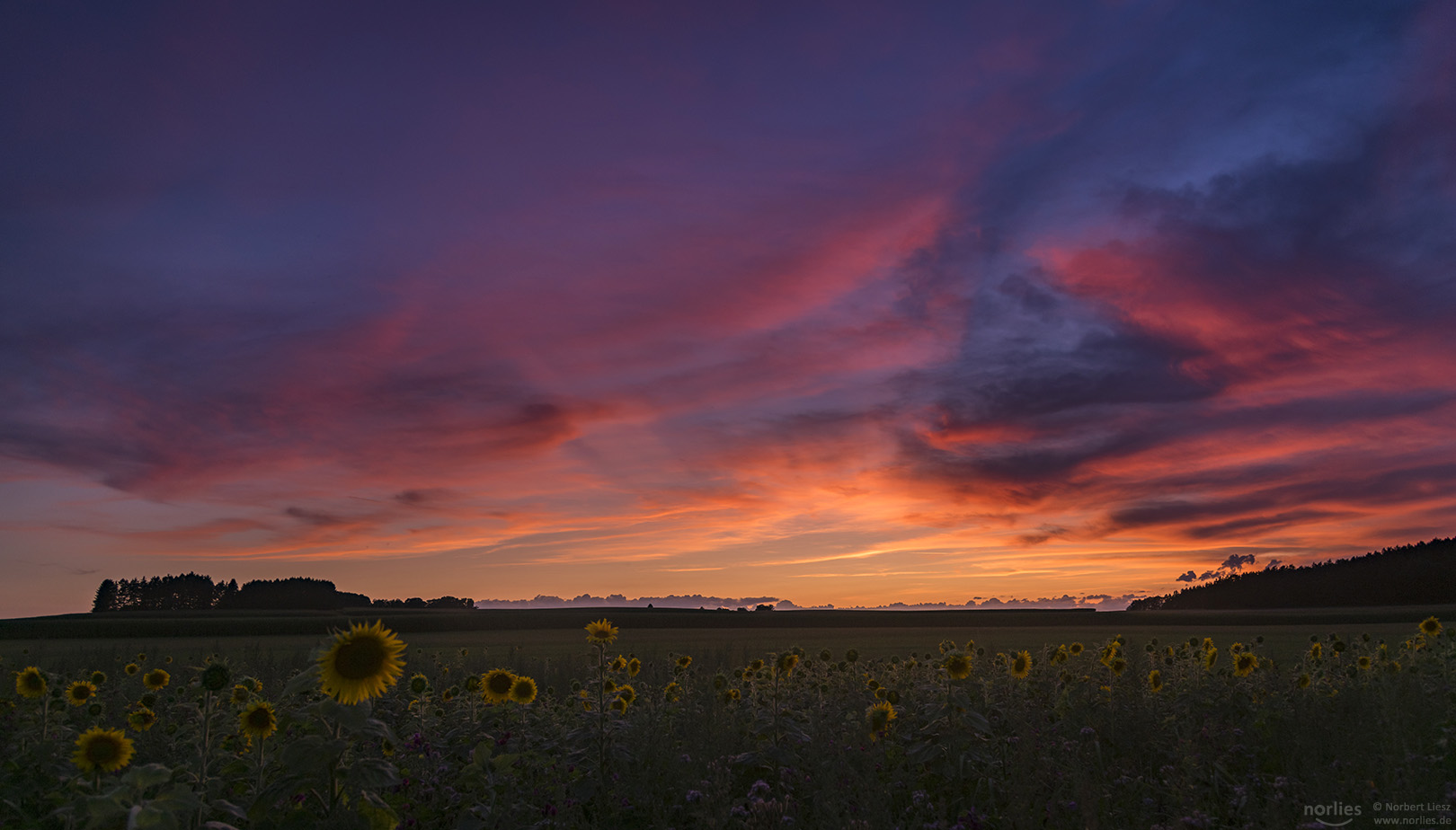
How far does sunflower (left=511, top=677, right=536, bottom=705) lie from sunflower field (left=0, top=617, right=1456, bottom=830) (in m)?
0.03

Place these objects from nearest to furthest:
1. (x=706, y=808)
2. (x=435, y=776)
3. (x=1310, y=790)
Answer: (x=706, y=808) < (x=1310, y=790) < (x=435, y=776)

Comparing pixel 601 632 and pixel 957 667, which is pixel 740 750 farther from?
pixel 957 667

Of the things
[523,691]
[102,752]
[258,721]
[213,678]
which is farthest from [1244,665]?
[102,752]

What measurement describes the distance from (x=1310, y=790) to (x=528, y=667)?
58.9 feet

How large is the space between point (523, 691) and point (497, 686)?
1.24ft

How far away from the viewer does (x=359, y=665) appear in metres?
4.96

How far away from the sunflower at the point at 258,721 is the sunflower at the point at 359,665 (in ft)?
4.19

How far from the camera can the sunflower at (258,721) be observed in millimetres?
5681

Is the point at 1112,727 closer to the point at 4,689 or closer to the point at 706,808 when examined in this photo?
the point at 706,808

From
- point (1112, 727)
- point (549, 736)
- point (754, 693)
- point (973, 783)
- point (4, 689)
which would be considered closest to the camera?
point (973, 783)

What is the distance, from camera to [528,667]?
2053 centimetres

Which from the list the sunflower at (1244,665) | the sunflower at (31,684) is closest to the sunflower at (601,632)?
the sunflower at (31,684)

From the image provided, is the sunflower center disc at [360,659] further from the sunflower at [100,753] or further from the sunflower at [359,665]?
the sunflower at [100,753]

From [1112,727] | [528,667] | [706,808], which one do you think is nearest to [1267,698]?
[1112,727]
